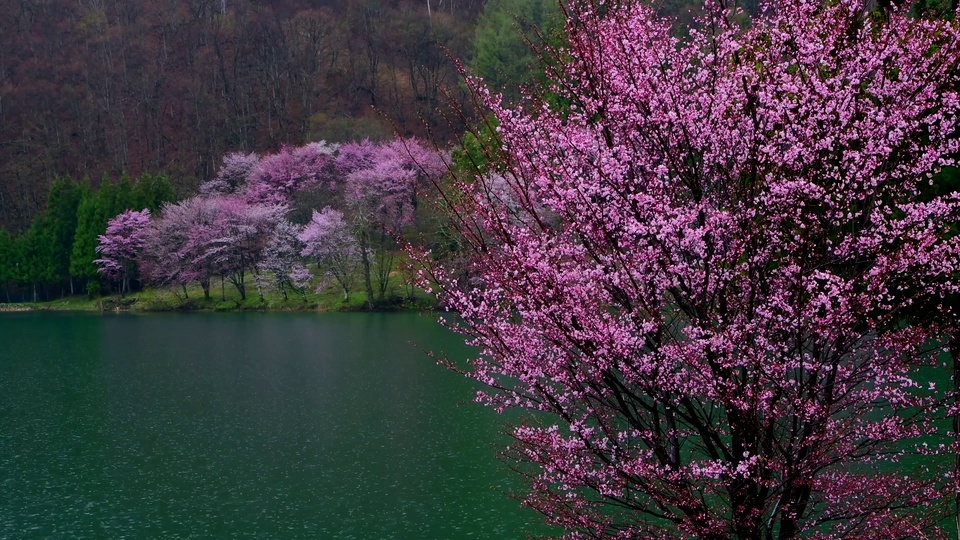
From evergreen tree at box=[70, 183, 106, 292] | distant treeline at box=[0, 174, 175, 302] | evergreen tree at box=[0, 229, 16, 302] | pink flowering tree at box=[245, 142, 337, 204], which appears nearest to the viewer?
pink flowering tree at box=[245, 142, 337, 204]

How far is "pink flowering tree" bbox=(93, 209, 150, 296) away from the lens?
5409 cm

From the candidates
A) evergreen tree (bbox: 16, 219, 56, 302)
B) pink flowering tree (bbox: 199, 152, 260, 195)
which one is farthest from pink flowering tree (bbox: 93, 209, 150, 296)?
pink flowering tree (bbox: 199, 152, 260, 195)

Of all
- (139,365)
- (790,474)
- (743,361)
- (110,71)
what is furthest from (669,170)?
(110,71)

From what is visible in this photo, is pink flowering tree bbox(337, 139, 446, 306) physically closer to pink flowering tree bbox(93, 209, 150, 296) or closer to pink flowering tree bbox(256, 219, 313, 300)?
pink flowering tree bbox(256, 219, 313, 300)

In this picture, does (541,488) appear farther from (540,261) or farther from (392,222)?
(392,222)

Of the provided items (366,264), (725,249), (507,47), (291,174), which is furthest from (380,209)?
(725,249)

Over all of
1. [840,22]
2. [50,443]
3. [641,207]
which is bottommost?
[50,443]

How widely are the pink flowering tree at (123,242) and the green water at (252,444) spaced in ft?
62.4

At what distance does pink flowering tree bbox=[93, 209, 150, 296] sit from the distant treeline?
960 mm

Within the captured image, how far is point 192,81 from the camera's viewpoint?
251 ft

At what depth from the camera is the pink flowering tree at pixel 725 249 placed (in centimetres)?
516

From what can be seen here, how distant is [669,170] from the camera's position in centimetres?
555

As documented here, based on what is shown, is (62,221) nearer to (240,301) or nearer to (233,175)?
(233,175)

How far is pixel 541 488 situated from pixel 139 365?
2824cm
